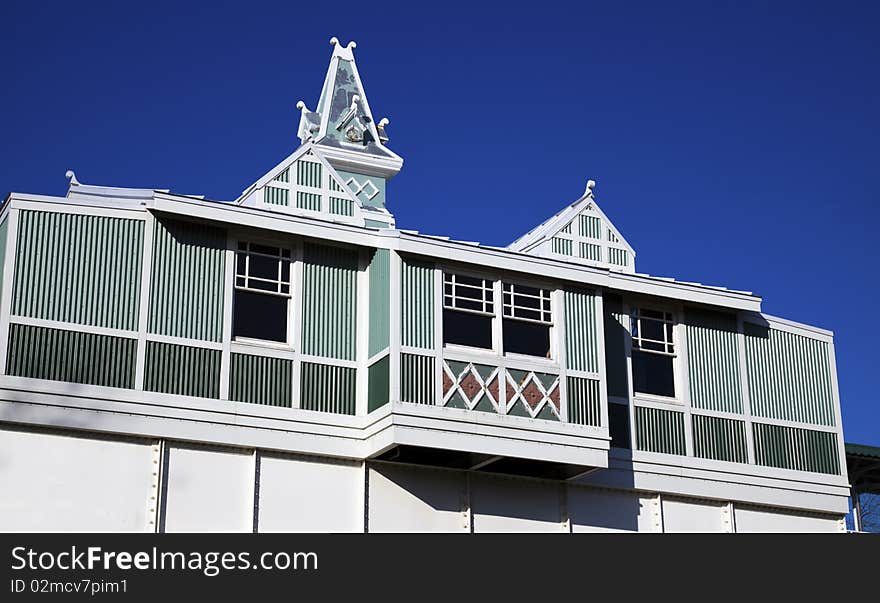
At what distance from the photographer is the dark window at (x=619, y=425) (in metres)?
28.9

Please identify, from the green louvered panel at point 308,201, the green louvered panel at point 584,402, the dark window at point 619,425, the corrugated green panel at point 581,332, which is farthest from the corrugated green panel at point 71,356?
the dark window at point 619,425

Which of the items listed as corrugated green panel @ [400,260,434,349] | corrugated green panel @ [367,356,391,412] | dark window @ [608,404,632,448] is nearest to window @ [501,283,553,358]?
corrugated green panel @ [400,260,434,349]

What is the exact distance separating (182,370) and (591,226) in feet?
32.1

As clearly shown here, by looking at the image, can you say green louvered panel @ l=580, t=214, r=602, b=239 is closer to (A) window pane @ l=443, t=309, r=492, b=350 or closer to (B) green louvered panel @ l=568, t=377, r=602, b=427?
(B) green louvered panel @ l=568, t=377, r=602, b=427

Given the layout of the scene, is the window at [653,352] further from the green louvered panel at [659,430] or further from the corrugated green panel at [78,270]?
the corrugated green panel at [78,270]

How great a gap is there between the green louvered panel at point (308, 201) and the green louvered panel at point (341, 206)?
280 millimetres

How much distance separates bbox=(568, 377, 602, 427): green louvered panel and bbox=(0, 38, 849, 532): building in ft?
0.17

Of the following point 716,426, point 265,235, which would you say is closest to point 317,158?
point 265,235

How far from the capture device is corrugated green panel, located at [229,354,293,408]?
2598cm
